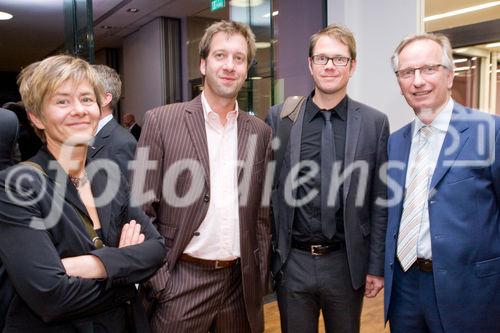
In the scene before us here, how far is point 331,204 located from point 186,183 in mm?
653

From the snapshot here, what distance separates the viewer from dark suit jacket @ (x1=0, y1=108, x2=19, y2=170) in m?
1.68

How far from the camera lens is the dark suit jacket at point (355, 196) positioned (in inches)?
78.5

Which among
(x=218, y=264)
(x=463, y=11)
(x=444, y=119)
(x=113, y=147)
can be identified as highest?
(x=463, y=11)

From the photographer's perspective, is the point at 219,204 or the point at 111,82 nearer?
the point at 219,204

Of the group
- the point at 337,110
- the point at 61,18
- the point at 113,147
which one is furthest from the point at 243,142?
the point at 61,18

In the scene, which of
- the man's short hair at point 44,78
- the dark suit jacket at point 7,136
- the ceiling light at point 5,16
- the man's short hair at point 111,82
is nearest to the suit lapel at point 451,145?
the man's short hair at point 44,78

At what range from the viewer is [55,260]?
1229 mm

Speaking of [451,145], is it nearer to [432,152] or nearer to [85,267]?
[432,152]

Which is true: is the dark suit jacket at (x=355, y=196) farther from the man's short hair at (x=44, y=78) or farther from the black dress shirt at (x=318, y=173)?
the man's short hair at (x=44, y=78)

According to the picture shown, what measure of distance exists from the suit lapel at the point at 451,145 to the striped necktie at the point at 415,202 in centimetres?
5

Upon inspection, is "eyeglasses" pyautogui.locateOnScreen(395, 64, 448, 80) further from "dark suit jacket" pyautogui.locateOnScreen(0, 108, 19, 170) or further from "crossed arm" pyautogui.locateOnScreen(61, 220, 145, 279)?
"dark suit jacket" pyautogui.locateOnScreen(0, 108, 19, 170)

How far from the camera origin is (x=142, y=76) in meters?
9.33

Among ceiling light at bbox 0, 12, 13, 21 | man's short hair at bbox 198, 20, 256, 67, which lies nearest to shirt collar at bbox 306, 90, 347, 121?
man's short hair at bbox 198, 20, 256, 67

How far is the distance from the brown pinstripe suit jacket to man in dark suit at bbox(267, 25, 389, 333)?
0.54 feet
